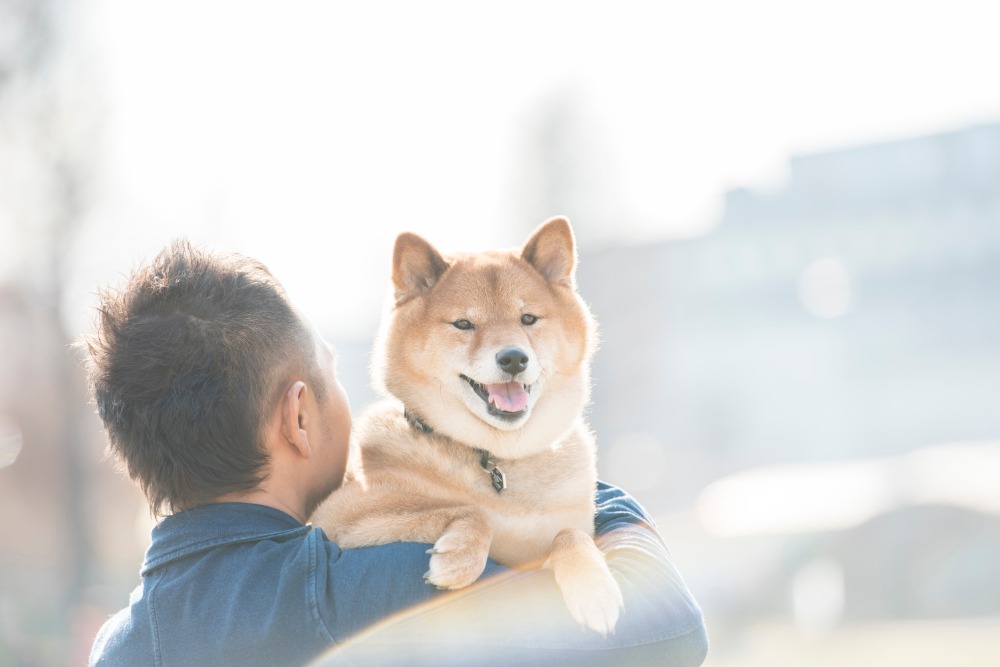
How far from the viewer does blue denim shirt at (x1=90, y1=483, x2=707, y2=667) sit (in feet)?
5.05

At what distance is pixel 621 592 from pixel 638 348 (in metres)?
21.0

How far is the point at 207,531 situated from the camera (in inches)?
66.7

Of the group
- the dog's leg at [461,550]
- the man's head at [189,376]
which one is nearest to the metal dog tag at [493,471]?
the dog's leg at [461,550]

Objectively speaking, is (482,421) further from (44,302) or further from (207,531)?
(44,302)

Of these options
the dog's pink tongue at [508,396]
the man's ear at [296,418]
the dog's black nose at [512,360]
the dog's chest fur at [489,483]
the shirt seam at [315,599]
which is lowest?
the dog's chest fur at [489,483]

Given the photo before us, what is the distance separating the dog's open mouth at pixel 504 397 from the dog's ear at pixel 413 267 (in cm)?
40

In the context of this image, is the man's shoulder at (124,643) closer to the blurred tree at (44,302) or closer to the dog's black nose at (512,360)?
the dog's black nose at (512,360)

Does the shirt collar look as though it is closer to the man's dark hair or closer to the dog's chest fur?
the man's dark hair

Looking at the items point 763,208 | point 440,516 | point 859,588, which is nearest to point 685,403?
point 763,208

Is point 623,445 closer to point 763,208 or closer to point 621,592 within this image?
point 763,208

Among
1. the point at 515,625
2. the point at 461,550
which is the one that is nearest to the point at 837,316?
the point at 461,550

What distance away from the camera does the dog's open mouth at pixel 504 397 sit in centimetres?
254

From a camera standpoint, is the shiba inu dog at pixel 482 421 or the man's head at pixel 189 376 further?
the shiba inu dog at pixel 482 421

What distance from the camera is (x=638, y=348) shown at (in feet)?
73.8
